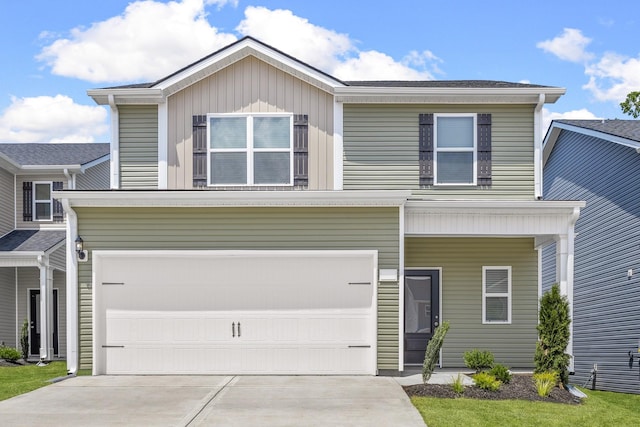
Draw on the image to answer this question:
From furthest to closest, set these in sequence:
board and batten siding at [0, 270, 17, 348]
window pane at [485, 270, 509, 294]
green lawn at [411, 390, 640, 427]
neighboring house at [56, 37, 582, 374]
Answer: board and batten siding at [0, 270, 17, 348] → window pane at [485, 270, 509, 294] → neighboring house at [56, 37, 582, 374] → green lawn at [411, 390, 640, 427]

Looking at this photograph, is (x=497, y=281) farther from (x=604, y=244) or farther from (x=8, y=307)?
(x=8, y=307)

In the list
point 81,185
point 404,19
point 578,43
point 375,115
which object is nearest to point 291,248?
point 375,115

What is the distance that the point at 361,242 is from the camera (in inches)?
510

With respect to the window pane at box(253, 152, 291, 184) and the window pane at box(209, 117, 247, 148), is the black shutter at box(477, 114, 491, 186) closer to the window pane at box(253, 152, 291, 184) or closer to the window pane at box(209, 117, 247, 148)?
the window pane at box(253, 152, 291, 184)

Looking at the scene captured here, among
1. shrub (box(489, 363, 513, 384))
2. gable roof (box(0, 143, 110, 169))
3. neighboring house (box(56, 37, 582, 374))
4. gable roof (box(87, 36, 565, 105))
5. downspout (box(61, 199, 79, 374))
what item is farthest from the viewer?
gable roof (box(0, 143, 110, 169))

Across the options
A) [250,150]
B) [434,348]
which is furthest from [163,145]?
[434,348]

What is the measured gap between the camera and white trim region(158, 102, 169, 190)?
1452 cm

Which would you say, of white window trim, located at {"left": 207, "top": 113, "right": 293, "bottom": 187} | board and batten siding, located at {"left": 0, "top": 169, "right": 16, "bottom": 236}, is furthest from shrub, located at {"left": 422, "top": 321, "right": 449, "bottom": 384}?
board and batten siding, located at {"left": 0, "top": 169, "right": 16, "bottom": 236}

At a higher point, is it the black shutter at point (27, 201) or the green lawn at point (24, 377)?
the black shutter at point (27, 201)

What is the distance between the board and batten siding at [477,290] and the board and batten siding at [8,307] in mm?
12492

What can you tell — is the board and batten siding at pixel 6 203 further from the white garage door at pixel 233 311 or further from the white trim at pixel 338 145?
the white trim at pixel 338 145

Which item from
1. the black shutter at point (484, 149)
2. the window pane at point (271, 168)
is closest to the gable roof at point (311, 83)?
the black shutter at point (484, 149)

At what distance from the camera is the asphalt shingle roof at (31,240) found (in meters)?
19.8

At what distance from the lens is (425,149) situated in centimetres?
1470
